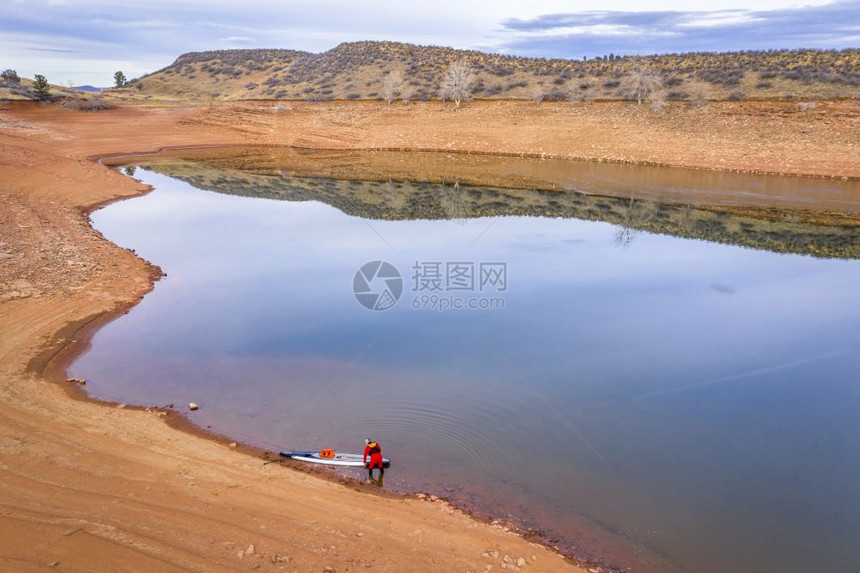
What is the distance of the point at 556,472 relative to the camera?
8922 mm

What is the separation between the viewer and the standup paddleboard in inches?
347

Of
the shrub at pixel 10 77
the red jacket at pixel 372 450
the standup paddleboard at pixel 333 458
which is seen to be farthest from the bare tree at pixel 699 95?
the shrub at pixel 10 77

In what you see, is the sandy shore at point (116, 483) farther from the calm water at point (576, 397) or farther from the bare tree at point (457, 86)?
the bare tree at point (457, 86)

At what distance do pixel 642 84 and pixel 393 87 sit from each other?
22779 mm

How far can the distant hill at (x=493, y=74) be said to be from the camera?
47.1 meters

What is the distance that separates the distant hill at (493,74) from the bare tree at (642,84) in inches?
22.8

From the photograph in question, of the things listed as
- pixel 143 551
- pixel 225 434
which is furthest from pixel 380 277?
pixel 143 551

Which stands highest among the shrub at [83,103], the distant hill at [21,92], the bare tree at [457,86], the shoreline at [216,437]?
the bare tree at [457,86]

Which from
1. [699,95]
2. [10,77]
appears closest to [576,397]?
[699,95]

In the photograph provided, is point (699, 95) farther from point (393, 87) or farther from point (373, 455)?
point (373, 455)

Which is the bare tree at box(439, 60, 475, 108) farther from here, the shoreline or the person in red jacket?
the person in red jacket

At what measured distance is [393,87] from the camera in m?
55.9

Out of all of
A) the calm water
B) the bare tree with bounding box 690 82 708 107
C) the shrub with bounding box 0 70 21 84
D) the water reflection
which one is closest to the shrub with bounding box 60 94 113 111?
the shrub with bounding box 0 70 21 84

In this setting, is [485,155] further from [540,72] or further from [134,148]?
[134,148]
